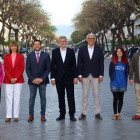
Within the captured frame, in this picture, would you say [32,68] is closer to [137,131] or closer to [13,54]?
[13,54]

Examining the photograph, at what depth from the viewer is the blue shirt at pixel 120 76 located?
736 cm

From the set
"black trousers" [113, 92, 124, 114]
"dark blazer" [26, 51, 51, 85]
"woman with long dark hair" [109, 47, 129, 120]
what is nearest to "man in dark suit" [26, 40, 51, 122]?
"dark blazer" [26, 51, 51, 85]

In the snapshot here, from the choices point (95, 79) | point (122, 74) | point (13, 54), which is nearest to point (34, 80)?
point (13, 54)

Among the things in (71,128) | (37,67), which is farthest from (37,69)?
(71,128)

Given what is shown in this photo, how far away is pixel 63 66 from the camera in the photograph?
7.26 m

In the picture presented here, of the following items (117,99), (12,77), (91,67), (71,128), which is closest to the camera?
(71,128)

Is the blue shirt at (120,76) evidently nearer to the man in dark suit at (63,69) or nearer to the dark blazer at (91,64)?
the dark blazer at (91,64)

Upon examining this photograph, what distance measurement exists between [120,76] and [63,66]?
1.36 meters

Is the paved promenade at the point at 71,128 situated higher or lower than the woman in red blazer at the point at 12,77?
lower

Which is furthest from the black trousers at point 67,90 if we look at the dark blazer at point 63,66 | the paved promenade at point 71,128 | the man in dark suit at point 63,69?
the paved promenade at point 71,128

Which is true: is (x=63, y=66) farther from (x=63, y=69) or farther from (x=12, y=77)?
(x=12, y=77)

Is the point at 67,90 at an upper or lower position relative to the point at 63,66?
lower

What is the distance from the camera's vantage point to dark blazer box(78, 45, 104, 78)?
7.34 metres

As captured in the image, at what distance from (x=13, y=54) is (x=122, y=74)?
259cm
